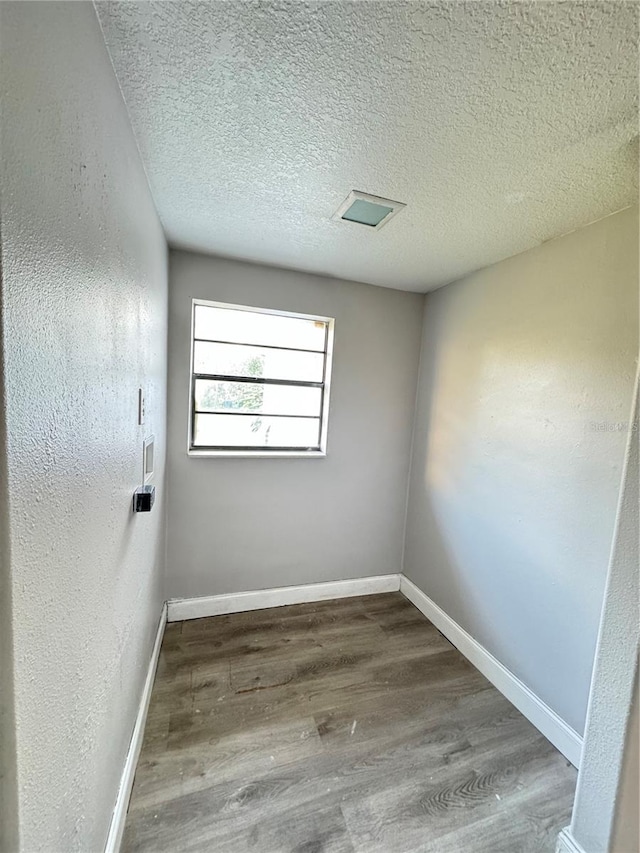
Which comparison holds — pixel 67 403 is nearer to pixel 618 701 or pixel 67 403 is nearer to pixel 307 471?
pixel 618 701

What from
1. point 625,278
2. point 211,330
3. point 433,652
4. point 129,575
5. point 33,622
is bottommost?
point 433,652

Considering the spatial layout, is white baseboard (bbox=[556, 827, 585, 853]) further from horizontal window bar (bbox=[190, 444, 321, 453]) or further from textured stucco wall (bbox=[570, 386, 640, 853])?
horizontal window bar (bbox=[190, 444, 321, 453])

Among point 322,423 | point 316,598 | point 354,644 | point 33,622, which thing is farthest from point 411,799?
point 322,423

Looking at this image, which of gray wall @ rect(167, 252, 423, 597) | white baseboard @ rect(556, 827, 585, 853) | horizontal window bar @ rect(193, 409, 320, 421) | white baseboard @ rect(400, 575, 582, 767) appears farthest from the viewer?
horizontal window bar @ rect(193, 409, 320, 421)

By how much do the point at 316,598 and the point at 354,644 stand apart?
500 mm

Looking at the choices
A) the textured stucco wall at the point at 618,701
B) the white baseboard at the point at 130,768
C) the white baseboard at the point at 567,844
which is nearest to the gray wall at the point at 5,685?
the white baseboard at the point at 130,768

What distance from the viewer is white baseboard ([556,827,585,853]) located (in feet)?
3.58

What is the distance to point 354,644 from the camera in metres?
2.13

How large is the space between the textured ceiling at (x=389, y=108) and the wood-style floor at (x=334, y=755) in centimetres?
240

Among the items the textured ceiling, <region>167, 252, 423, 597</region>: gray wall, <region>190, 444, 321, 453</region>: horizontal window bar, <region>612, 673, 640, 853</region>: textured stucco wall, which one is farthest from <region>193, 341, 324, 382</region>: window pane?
<region>612, 673, 640, 853</region>: textured stucco wall

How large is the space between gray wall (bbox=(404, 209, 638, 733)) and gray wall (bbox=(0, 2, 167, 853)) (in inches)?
73.4

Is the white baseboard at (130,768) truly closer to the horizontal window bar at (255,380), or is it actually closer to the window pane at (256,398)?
the window pane at (256,398)

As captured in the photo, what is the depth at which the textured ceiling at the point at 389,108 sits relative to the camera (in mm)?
753

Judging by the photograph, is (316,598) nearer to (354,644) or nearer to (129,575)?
(354,644)
